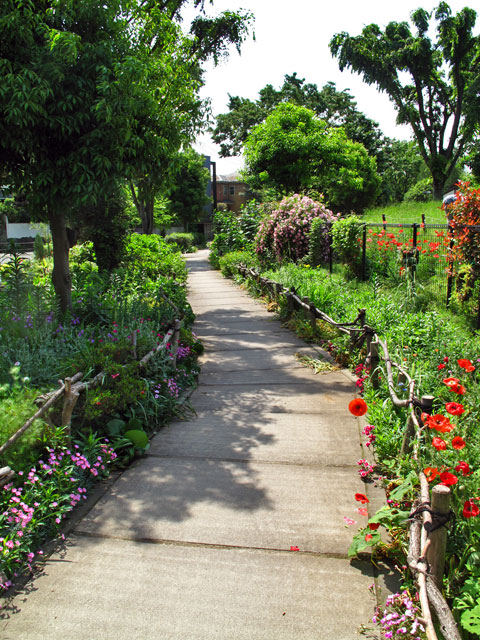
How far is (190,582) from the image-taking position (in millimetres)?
2539

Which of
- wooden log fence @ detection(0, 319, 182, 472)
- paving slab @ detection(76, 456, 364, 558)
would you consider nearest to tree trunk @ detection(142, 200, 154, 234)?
wooden log fence @ detection(0, 319, 182, 472)

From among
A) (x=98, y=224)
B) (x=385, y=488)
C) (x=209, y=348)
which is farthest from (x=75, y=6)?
(x=98, y=224)

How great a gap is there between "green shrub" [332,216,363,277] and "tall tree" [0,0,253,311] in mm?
5522

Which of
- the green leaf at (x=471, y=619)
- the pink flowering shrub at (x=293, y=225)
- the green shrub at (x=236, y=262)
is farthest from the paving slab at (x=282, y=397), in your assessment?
the green shrub at (x=236, y=262)

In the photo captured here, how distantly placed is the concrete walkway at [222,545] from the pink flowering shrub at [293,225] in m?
8.58

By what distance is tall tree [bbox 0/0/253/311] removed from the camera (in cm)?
507

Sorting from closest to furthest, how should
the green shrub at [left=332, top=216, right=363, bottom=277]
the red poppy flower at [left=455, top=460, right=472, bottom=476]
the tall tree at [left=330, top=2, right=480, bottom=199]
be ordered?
the red poppy flower at [left=455, top=460, right=472, bottom=476], the green shrub at [left=332, top=216, right=363, bottom=277], the tall tree at [left=330, top=2, right=480, bottom=199]

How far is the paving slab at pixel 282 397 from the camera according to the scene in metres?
5.11

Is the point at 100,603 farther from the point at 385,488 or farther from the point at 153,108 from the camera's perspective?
the point at 153,108

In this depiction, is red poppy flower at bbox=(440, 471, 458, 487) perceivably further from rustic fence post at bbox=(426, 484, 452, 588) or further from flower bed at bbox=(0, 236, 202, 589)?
flower bed at bbox=(0, 236, 202, 589)

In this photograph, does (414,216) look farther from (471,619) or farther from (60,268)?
(471,619)

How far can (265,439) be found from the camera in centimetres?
436

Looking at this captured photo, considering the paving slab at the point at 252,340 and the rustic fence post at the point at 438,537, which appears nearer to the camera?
the rustic fence post at the point at 438,537

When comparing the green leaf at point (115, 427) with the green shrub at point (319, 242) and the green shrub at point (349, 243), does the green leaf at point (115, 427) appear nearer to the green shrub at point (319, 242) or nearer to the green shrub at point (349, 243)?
the green shrub at point (349, 243)
